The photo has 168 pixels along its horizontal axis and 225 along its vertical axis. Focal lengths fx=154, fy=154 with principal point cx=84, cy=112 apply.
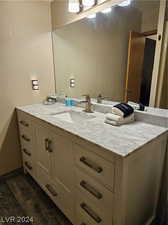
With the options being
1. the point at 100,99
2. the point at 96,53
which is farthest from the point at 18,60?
the point at 100,99

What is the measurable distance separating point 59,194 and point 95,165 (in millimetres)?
629

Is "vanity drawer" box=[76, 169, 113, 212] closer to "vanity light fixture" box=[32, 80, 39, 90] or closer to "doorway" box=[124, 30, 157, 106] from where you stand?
"doorway" box=[124, 30, 157, 106]

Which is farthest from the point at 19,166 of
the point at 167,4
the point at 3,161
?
the point at 167,4

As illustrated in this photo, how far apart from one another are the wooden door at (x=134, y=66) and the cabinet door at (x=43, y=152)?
803mm

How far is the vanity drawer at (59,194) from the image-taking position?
1180 millimetres

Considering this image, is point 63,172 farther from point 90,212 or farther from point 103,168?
point 103,168

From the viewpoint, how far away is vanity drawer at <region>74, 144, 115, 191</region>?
0.80 m

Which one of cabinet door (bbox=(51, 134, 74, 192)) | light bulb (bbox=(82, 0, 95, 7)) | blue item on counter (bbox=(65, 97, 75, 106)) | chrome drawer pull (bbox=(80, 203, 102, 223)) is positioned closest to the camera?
chrome drawer pull (bbox=(80, 203, 102, 223))

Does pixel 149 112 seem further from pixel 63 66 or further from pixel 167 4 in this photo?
pixel 63 66

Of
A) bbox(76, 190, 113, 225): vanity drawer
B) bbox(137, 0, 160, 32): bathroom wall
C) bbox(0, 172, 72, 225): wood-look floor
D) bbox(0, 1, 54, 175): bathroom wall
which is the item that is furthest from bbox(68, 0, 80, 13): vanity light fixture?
bbox(0, 172, 72, 225): wood-look floor

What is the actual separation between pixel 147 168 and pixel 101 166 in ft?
1.10

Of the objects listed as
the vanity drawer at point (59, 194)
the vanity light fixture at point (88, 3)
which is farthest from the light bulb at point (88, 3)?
the vanity drawer at point (59, 194)

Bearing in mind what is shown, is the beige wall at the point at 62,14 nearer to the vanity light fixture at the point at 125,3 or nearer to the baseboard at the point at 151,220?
the vanity light fixture at the point at 125,3

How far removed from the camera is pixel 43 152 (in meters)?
1.43
